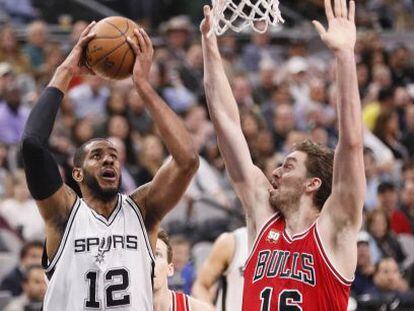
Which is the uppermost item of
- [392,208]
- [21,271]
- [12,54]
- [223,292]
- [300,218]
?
[12,54]

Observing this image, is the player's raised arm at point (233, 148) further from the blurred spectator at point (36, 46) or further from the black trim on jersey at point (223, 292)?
the blurred spectator at point (36, 46)

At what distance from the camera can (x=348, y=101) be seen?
5.85 meters

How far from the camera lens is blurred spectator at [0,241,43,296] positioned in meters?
9.80

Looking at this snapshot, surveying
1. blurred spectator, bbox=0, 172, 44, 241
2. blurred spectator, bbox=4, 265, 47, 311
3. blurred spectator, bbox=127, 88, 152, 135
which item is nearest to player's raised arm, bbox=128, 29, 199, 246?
blurred spectator, bbox=4, 265, 47, 311

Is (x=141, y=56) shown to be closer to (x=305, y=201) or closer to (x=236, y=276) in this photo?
(x=305, y=201)

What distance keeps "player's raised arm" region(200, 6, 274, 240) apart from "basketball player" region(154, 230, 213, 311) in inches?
30.5

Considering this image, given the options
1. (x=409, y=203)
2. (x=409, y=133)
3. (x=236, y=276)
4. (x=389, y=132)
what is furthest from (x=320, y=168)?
(x=409, y=133)

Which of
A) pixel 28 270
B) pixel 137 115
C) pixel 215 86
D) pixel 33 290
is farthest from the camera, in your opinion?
pixel 137 115

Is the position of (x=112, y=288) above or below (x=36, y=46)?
below

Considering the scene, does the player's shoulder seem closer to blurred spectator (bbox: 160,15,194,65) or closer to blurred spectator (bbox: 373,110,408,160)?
blurred spectator (bbox: 373,110,408,160)

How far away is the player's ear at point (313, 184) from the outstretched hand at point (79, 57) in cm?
131

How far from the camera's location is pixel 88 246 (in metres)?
5.97

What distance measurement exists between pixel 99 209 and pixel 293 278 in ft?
3.44

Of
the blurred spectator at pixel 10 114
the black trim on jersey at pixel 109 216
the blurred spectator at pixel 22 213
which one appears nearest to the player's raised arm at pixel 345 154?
the black trim on jersey at pixel 109 216
